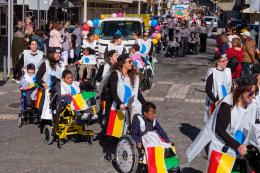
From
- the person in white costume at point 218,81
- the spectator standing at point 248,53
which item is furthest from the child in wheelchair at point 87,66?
the person in white costume at point 218,81

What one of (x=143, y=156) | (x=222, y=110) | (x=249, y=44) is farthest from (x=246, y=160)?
(x=249, y=44)

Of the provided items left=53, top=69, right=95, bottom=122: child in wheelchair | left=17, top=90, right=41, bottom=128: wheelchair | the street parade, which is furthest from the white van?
left=53, top=69, right=95, bottom=122: child in wheelchair

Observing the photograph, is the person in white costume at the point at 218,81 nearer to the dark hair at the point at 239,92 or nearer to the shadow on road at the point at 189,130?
the shadow on road at the point at 189,130

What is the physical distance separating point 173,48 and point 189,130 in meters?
16.5

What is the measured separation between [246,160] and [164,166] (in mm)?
1455

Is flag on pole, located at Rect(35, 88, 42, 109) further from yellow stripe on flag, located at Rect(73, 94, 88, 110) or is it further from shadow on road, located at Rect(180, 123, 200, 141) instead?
shadow on road, located at Rect(180, 123, 200, 141)

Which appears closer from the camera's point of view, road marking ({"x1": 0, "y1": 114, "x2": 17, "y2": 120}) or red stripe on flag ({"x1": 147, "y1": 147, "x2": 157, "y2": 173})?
red stripe on flag ({"x1": 147, "y1": 147, "x2": 157, "y2": 173})

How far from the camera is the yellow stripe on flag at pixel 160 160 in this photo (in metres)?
6.73

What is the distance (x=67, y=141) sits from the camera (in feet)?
32.0

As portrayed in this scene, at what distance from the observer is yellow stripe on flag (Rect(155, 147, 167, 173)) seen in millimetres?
6727

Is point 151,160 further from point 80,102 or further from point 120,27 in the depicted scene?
point 120,27

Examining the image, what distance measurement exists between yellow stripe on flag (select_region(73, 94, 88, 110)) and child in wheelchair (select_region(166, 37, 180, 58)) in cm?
1826

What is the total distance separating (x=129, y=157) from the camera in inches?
287

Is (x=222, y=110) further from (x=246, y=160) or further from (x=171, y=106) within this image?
(x=171, y=106)
